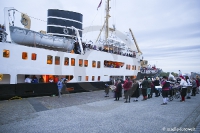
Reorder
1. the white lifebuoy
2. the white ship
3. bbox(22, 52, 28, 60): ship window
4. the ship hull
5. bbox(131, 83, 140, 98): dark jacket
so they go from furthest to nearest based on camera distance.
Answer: the white lifebuoy < bbox(22, 52, 28, 60): ship window < the white ship < the ship hull < bbox(131, 83, 140, 98): dark jacket

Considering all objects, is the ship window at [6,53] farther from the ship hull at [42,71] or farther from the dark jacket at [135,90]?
the dark jacket at [135,90]

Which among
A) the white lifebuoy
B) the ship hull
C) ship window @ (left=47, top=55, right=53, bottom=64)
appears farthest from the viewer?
the white lifebuoy

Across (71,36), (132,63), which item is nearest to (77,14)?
(71,36)

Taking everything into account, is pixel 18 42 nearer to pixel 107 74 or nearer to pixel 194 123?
pixel 107 74

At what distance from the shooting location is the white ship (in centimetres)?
1384

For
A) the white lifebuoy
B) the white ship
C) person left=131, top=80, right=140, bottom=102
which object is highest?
the white lifebuoy

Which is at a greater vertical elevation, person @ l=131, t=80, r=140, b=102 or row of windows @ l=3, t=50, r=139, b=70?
row of windows @ l=3, t=50, r=139, b=70

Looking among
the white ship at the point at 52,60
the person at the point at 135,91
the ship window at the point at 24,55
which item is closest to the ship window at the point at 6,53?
the white ship at the point at 52,60

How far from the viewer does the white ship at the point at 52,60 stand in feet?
45.4

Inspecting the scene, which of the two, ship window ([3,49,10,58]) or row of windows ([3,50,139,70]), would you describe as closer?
ship window ([3,49,10,58])

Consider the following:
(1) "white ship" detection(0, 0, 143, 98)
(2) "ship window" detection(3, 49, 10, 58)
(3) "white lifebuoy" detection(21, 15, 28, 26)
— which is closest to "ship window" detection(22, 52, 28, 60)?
(1) "white ship" detection(0, 0, 143, 98)

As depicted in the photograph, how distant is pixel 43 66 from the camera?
52.2 feet

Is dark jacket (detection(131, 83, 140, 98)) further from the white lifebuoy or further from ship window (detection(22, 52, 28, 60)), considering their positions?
the white lifebuoy

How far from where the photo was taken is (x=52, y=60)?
54.9ft
